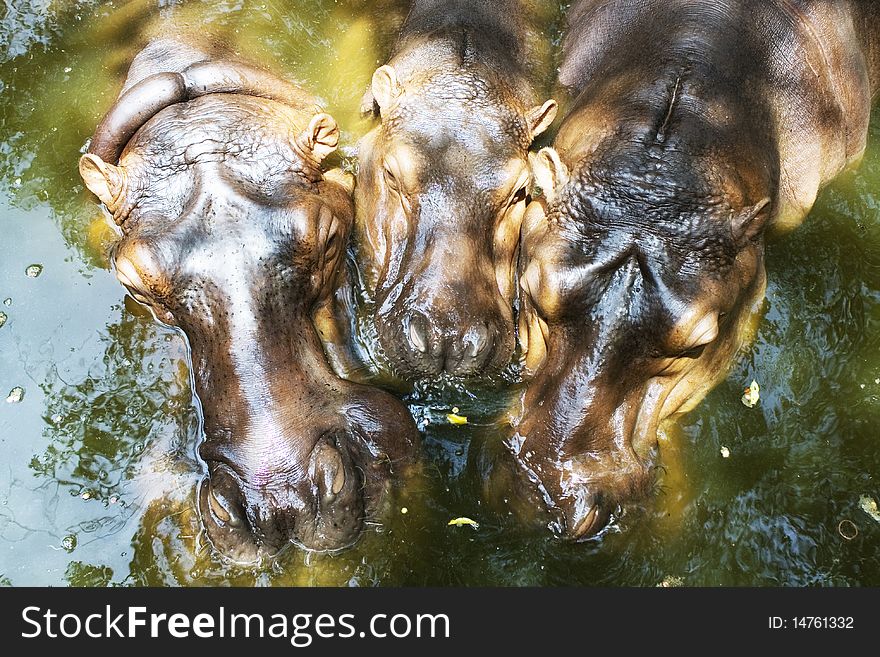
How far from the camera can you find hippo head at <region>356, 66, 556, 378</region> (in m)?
4.59

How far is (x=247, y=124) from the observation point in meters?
4.83

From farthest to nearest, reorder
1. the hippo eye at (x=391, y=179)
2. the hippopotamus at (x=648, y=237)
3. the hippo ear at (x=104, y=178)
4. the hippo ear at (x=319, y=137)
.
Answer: the hippo eye at (x=391, y=179) → the hippo ear at (x=319, y=137) → the hippo ear at (x=104, y=178) → the hippopotamus at (x=648, y=237)

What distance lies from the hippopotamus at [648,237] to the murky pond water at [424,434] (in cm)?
27

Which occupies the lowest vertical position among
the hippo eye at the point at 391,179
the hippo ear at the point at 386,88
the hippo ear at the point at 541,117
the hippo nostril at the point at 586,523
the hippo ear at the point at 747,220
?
the hippo nostril at the point at 586,523

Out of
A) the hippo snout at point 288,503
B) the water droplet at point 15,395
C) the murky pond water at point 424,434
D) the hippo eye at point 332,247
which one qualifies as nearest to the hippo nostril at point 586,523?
the murky pond water at point 424,434

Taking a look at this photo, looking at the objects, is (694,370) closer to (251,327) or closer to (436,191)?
(436,191)

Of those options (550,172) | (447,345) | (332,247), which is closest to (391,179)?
(332,247)

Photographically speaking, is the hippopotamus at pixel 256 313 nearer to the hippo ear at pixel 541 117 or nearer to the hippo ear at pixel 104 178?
the hippo ear at pixel 104 178

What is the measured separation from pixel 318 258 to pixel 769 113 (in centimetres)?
264

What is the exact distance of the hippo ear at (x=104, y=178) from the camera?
183 inches

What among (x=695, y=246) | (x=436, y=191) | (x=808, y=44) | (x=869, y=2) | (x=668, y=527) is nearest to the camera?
(x=695, y=246)

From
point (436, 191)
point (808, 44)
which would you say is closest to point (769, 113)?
point (808, 44)

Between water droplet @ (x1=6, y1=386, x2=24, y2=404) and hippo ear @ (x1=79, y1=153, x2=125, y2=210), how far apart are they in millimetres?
1183

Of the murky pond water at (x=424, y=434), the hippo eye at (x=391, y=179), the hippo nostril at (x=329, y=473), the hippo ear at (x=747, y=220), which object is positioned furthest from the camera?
the hippo eye at (x=391, y=179)
